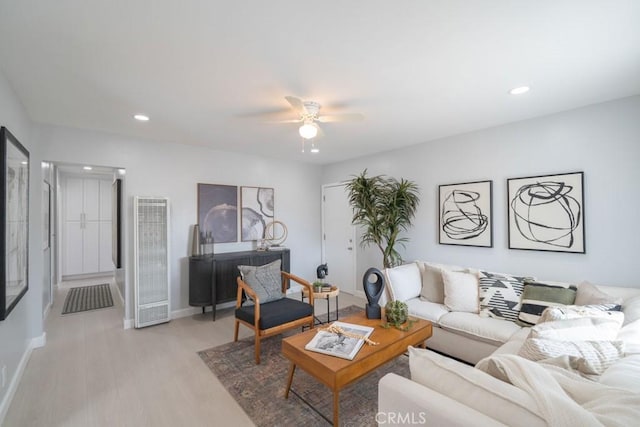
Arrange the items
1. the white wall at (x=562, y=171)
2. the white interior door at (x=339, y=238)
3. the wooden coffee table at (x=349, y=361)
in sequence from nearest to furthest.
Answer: the wooden coffee table at (x=349, y=361), the white wall at (x=562, y=171), the white interior door at (x=339, y=238)

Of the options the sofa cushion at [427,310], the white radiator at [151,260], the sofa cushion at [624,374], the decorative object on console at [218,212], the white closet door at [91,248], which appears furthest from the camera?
the white closet door at [91,248]

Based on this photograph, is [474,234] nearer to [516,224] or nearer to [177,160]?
[516,224]

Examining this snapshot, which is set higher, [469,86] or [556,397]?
[469,86]

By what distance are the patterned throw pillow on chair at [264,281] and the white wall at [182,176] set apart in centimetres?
138

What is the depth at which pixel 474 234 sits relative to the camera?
11.3 ft

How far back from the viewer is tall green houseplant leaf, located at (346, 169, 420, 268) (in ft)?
12.8

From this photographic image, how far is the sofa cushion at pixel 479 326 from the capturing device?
236 cm

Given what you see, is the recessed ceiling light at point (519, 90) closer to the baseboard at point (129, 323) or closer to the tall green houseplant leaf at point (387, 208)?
the tall green houseplant leaf at point (387, 208)

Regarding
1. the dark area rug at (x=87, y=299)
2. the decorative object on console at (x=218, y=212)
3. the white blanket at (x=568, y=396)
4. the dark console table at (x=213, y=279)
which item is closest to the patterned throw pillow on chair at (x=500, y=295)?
the white blanket at (x=568, y=396)

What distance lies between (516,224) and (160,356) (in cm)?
408

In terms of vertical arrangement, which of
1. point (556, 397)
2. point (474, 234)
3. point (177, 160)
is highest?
point (177, 160)

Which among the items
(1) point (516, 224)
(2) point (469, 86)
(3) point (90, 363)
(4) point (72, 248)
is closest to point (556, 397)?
(2) point (469, 86)

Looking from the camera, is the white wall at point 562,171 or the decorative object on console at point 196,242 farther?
the decorative object on console at point 196,242

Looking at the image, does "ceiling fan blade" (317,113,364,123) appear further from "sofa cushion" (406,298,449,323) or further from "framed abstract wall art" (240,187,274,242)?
"framed abstract wall art" (240,187,274,242)
